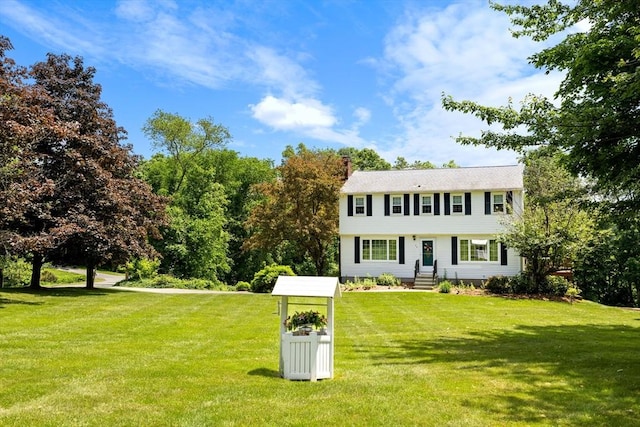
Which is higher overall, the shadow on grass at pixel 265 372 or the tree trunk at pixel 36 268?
the tree trunk at pixel 36 268

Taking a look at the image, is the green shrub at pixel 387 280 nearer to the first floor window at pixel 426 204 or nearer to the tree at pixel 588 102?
the first floor window at pixel 426 204

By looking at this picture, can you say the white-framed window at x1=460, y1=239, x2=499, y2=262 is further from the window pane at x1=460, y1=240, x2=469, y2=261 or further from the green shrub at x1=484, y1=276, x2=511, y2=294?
the green shrub at x1=484, y1=276, x2=511, y2=294

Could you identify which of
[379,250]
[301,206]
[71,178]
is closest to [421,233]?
[379,250]

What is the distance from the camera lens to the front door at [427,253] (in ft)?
94.9

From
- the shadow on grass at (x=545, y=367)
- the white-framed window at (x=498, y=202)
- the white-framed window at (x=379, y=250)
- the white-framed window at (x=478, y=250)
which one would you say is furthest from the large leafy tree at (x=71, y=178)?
the white-framed window at (x=498, y=202)

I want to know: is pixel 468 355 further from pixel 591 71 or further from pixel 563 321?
pixel 563 321

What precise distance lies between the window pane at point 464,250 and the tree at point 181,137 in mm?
22733

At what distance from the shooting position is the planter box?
7852 mm

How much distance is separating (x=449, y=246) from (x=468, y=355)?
19002 mm

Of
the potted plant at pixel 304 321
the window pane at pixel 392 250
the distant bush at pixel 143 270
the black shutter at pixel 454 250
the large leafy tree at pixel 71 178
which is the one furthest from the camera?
the distant bush at pixel 143 270

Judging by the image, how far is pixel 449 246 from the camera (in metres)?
28.5

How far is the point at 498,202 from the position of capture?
90.7 ft

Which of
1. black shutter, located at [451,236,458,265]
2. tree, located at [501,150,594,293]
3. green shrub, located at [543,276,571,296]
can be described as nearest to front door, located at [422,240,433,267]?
black shutter, located at [451,236,458,265]

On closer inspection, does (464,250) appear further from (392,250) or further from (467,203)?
(392,250)
